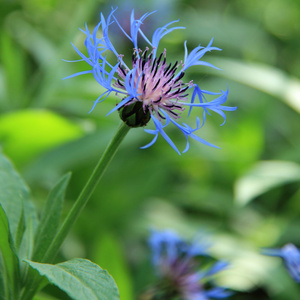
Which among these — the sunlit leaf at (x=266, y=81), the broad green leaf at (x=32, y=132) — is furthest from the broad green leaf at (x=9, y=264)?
the sunlit leaf at (x=266, y=81)

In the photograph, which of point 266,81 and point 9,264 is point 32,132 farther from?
point 266,81

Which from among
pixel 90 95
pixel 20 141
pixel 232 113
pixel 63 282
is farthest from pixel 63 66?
pixel 63 282

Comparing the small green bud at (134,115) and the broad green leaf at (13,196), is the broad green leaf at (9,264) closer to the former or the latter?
the broad green leaf at (13,196)

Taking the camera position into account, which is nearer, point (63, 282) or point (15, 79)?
point (63, 282)

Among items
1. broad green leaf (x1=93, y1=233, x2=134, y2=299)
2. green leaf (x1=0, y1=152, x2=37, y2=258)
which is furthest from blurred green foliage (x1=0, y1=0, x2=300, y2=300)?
green leaf (x1=0, y1=152, x2=37, y2=258)

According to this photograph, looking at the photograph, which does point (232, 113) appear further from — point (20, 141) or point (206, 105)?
point (206, 105)

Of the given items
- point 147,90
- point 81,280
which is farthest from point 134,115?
point 81,280

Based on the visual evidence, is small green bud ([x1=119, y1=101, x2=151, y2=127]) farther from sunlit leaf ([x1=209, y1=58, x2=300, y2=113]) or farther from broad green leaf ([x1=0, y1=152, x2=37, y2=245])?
sunlit leaf ([x1=209, y1=58, x2=300, y2=113])
